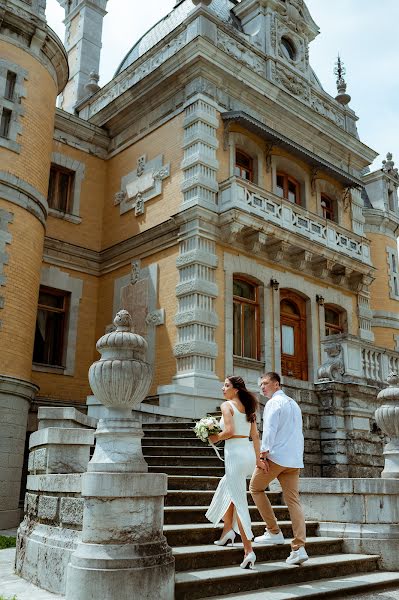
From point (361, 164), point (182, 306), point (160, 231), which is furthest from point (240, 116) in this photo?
point (361, 164)

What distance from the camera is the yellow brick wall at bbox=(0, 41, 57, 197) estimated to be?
15156 mm

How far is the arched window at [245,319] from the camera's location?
17.4 m

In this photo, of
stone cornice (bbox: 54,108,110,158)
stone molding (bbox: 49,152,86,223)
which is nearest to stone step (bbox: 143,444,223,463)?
stone molding (bbox: 49,152,86,223)

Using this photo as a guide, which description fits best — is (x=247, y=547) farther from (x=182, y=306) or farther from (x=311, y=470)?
(x=182, y=306)

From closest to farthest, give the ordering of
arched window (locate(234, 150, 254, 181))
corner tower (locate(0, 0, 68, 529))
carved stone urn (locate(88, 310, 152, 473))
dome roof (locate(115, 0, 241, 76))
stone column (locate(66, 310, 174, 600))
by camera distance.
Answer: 1. stone column (locate(66, 310, 174, 600))
2. carved stone urn (locate(88, 310, 152, 473))
3. corner tower (locate(0, 0, 68, 529))
4. arched window (locate(234, 150, 254, 181))
5. dome roof (locate(115, 0, 241, 76))

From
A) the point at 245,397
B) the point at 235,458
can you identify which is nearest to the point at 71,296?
the point at 245,397

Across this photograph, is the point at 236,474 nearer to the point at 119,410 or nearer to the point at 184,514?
the point at 184,514

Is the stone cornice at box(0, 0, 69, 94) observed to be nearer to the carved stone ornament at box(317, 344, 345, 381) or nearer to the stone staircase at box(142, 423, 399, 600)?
the carved stone ornament at box(317, 344, 345, 381)

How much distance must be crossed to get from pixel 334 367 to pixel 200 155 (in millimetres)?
6947

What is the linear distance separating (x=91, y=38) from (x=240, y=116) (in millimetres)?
10623

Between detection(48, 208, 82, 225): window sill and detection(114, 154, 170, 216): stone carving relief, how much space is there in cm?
138

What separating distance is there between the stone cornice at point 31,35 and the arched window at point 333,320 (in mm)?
11402

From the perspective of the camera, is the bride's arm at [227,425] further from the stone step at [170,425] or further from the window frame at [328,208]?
the window frame at [328,208]

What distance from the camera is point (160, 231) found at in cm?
1775
